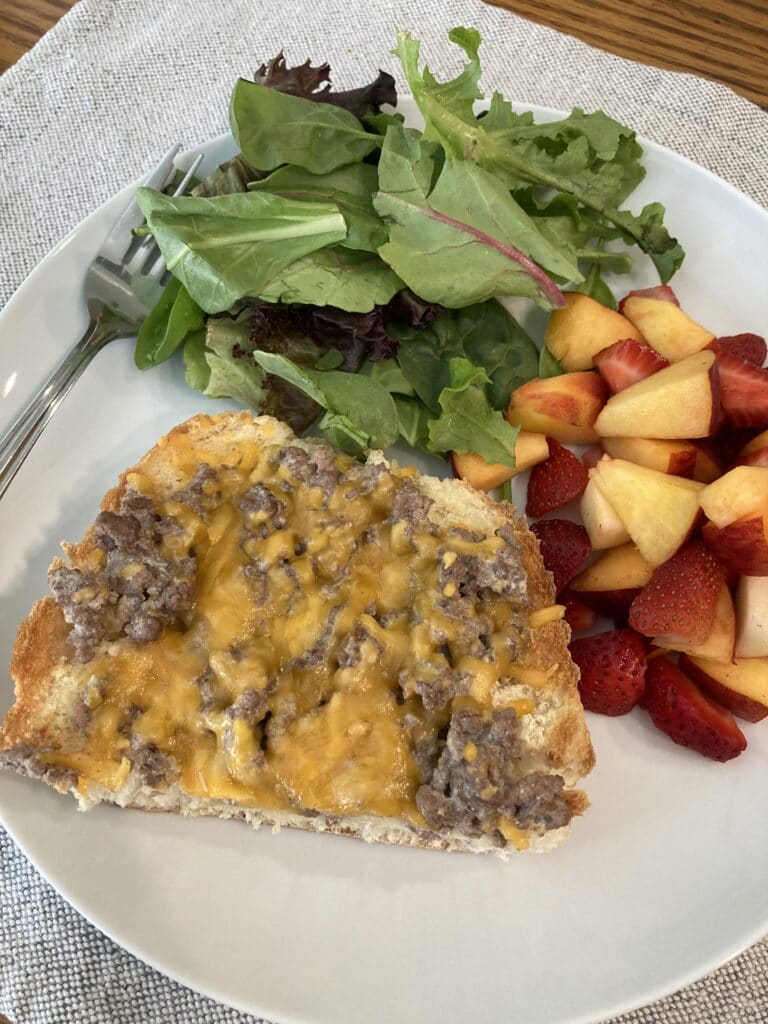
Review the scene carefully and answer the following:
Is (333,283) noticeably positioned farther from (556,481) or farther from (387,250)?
(556,481)

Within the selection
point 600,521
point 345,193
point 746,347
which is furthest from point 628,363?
point 345,193

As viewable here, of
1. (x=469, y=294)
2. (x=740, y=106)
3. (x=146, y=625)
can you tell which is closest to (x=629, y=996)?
(x=146, y=625)

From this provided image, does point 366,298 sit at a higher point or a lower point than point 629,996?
higher

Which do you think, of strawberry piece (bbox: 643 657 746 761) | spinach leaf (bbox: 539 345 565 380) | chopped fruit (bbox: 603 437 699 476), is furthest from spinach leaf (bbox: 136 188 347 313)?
strawberry piece (bbox: 643 657 746 761)

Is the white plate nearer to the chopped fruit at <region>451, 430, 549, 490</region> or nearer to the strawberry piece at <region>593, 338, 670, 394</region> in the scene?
the chopped fruit at <region>451, 430, 549, 490</region>

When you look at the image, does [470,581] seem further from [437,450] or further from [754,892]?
[754,892]

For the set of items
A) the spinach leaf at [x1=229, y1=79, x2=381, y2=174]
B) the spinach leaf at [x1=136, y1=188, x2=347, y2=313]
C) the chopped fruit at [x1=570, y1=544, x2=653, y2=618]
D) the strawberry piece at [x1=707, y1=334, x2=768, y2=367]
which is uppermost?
the spinach leaf at [x1=229, y1=79, x2=381, y2=174]

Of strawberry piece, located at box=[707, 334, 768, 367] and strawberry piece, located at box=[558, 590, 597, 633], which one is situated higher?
strawberry piece, located at box=[707, 334, 768, 367]
